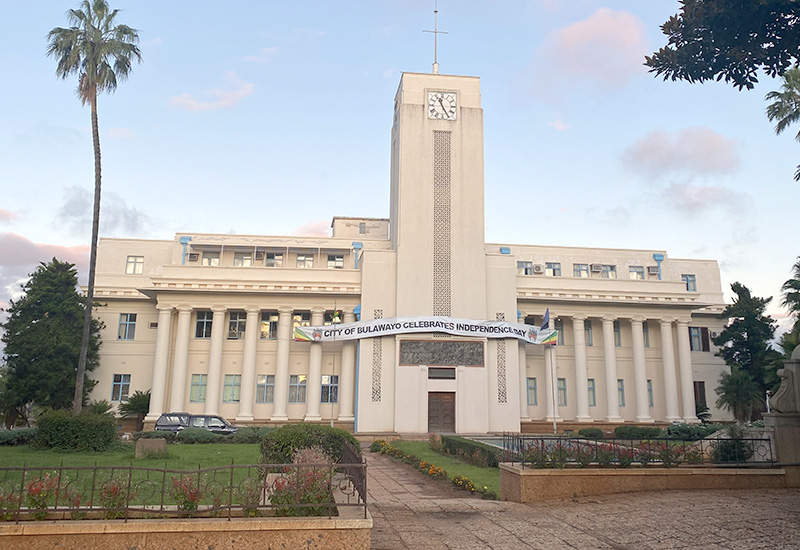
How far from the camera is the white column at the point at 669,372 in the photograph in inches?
1423

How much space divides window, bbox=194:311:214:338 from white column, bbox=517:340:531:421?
18254mm

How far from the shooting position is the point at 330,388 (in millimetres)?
35031

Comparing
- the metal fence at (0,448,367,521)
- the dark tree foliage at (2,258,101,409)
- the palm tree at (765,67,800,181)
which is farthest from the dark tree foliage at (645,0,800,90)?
the dark tree foliage at (2,258,101,409)

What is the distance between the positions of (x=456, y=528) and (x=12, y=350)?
31.2 m

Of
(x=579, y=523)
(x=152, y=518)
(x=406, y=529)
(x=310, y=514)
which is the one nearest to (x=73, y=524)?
(x=152, y=518)

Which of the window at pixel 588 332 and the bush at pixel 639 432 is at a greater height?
the window at pixel 588 332

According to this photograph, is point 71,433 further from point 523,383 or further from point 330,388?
point 523,383

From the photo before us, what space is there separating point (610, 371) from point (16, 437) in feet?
99.2

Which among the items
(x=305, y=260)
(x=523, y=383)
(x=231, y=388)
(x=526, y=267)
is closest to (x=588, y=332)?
(x=523, y=383)

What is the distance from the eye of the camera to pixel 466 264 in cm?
3453

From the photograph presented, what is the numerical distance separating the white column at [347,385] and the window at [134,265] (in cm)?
1560

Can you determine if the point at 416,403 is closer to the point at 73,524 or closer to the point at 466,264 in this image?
the point at 466,264

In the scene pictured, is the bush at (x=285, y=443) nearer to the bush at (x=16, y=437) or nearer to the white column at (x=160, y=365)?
the bush at (x=16, y=437)

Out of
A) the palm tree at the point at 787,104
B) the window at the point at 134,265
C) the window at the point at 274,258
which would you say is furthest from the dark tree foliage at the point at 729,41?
the window at the point at 134,265
